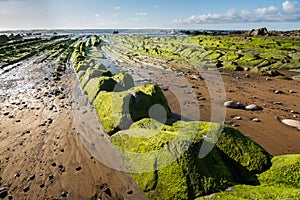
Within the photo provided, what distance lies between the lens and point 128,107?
768 centimetres

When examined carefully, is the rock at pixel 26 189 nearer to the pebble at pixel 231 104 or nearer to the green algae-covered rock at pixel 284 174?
the green algae-covered rock at pixel 284 174

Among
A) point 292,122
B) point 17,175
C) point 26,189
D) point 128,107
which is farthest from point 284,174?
point 17,175

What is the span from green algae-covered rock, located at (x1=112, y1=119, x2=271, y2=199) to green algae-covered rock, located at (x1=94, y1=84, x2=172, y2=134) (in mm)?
1673

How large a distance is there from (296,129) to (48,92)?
12.8 meters

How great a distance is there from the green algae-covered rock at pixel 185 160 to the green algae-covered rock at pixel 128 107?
1673mm

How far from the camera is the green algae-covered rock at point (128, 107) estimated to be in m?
7.50

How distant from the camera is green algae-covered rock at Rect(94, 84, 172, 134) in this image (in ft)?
24.6

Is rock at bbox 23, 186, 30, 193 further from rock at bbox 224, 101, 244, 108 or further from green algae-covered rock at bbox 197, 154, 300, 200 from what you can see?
rock at bbox 224, 101, 244, 108

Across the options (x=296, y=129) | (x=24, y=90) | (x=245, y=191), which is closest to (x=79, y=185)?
(x=245, y=191)

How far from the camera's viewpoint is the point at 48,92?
1315 centimetres

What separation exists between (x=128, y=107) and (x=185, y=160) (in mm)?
3541

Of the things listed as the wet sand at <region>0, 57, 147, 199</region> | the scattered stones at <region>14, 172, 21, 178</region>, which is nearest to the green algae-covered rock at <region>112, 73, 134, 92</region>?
the wet sand at <region>0, 57, 147, 199</region>

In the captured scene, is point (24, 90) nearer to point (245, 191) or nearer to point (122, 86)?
point (122, 86)

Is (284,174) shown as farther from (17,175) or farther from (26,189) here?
(17,175)
